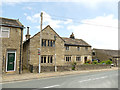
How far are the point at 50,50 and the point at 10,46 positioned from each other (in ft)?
29.9

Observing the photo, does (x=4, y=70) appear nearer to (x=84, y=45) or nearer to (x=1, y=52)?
(x=1, y=52)

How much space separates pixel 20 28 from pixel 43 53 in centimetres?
753

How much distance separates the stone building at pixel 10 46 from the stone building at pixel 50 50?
9.19 feet

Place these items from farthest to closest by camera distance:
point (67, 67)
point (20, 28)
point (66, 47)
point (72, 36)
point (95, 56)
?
point (95, 56) < point (72, 36) < point (66, 47) < point (67, 67) < point (20, 28)

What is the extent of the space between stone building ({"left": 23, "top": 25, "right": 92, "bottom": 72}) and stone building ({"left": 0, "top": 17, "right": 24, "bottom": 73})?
9.19ft

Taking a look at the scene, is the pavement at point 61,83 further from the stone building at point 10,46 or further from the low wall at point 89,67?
the low wall at point 89,67

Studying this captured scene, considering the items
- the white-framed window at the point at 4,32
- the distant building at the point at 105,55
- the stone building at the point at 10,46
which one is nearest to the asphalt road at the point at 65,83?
the stone building at the point at 10,46

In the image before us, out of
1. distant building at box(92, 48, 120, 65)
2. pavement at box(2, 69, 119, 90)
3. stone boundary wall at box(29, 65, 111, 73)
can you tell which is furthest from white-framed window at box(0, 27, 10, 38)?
distant building at box(92, 48, 120, 65)

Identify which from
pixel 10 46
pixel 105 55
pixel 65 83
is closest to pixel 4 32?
pixel 10 46

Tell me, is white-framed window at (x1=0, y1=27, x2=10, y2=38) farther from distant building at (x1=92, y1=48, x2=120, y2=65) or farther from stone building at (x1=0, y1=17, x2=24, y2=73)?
distant building at (x1=92, y1=48, x2=120, y2=65)

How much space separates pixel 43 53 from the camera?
21688mm

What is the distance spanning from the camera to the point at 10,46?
1486cm

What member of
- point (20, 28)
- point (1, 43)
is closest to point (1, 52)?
point (1, 43)

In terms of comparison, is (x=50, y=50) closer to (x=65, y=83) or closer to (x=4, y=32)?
(x=4, y=32)
